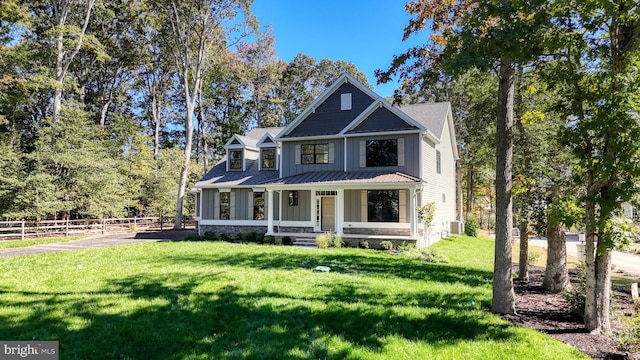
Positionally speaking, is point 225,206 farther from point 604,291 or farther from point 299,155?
point 604,291

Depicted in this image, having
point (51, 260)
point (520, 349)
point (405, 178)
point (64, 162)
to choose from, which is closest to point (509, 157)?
point (520, 349)

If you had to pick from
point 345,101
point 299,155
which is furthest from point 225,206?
point 345,101

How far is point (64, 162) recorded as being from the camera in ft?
67.6

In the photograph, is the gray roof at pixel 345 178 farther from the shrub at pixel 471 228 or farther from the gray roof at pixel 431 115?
the shrub at pixel 471 228

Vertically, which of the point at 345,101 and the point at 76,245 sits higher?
the point at 345,101

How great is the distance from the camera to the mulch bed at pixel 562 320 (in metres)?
4.51

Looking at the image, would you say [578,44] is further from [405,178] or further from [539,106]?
[405,178]

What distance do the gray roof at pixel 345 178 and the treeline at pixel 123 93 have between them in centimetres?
1085

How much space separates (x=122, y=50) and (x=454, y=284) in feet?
108

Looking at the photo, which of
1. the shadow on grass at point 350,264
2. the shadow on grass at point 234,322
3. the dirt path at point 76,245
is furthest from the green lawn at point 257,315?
the dirt path at point 76,245

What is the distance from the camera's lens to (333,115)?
18641 millimetres

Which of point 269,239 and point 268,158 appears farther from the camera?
point 268,158

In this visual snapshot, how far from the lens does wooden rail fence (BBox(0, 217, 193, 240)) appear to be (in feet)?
59.7

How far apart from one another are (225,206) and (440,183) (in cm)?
1295
